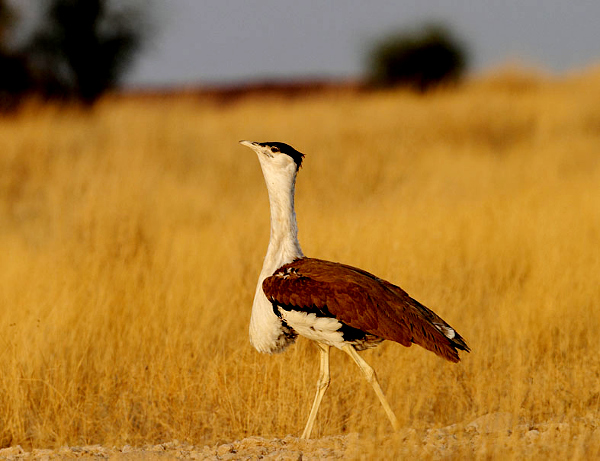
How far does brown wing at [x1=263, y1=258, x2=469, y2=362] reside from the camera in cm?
319

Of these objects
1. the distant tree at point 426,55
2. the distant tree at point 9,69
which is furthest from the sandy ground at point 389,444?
the distant tree at point 426,55

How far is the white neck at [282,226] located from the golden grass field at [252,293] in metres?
0.81

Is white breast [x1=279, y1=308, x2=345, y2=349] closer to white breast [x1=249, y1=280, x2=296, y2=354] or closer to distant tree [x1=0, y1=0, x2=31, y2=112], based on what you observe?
white breast [x1=249, y1=280, x2=296, y2=354]

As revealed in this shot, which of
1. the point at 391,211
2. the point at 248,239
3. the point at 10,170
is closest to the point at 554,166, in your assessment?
the point at 391,211

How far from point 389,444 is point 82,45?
2063 cm

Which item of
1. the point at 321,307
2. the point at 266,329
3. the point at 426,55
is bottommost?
the point at 266,329

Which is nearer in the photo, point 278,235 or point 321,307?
point 321,307

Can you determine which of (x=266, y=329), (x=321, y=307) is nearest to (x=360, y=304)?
(x=321, y=307)

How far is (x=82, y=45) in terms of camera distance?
21.9 m

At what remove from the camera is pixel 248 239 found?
6.57 meters

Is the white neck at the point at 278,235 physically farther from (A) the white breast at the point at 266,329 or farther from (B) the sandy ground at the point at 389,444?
(B) the sandy ground at the point at 389,444

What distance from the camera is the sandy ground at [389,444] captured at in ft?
9.80

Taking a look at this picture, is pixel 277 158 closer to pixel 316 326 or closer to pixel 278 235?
pixel 278 235

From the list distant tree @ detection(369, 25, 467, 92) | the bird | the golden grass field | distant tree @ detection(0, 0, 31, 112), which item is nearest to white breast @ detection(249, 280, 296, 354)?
the bird
